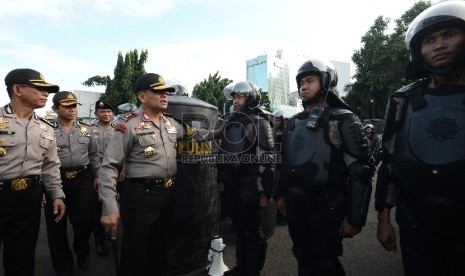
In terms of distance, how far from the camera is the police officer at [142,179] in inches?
93.4

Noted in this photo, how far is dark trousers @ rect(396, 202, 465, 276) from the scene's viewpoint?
1527mm

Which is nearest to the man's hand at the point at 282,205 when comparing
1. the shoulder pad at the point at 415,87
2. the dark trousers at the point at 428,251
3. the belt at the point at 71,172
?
the dark trousers at the point at 428,251

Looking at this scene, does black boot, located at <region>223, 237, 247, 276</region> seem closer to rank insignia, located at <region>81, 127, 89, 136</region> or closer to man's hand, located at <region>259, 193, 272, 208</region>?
man's hand, located at <region>259, 193, 272, 208</region>

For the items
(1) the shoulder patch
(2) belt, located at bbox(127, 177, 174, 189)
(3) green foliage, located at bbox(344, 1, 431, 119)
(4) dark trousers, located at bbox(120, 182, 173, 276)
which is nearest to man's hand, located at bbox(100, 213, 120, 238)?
(4) dark trousers, located at bbox(120, 182, 173, 276)

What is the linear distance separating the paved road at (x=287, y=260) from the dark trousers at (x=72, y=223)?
26 cm

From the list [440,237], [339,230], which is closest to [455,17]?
[440,237]

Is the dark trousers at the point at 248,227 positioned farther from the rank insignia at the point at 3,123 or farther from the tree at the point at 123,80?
the tree at the point at 123,80

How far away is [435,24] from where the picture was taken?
5.24 feet

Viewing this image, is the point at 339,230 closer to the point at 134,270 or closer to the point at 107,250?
the point at 134,270

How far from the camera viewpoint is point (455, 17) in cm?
155

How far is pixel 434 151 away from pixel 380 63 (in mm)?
27065

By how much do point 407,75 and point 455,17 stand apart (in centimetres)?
43

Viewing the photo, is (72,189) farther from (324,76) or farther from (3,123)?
(324,76)

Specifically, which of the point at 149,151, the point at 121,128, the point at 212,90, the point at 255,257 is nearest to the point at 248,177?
the point at 255,257
